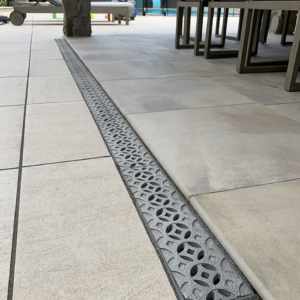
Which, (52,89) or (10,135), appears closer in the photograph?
(10,135)

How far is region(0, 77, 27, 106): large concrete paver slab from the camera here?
1.98m

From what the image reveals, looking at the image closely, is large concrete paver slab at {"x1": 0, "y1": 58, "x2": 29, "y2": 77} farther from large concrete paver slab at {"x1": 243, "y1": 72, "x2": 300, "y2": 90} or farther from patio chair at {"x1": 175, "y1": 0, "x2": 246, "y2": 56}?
large concrete paver slab at {"x1": 243, "y1": 72, "x2": 300, "y2": 90}

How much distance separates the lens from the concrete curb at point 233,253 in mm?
699

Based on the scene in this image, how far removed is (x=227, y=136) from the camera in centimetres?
149

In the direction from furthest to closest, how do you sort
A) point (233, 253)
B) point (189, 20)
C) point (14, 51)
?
point (189, 20) < point (14, 51) < point (233, 253)

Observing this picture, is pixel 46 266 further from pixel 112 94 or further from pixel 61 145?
pixel 112 94

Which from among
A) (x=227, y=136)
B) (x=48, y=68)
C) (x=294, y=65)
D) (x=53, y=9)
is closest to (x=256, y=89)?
(x=294, y=65)

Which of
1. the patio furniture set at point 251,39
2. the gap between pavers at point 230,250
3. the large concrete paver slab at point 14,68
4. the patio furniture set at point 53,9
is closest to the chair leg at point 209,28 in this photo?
the patio furniture set at point 251,39

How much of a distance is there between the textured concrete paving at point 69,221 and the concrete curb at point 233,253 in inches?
7.8

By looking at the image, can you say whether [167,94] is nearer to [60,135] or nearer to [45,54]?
[60,135]

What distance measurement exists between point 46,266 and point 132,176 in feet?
1.64

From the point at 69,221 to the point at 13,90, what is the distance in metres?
1.68

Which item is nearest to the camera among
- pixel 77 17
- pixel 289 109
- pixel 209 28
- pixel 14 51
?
pixel 289 109

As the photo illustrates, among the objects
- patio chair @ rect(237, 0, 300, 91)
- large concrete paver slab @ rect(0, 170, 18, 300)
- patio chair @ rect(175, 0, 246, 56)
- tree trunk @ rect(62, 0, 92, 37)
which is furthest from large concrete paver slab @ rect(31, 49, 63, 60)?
large concrete paver slab @ rect(0, 170, 18, 300)
